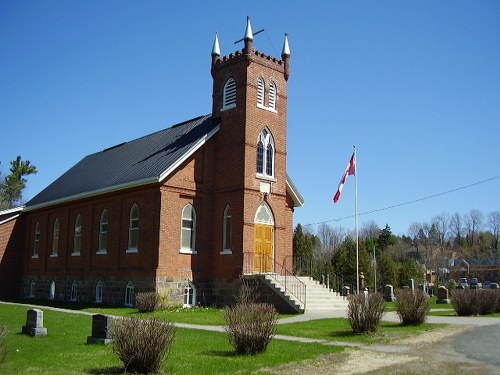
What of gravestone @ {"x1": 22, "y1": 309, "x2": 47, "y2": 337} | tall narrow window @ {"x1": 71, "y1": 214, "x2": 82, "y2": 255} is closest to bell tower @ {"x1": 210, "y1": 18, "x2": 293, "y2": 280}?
tall narrow window @ {"x1": 71, "y1": 214, "x2": 82, "y2": 255}

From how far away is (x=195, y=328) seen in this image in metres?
17.6

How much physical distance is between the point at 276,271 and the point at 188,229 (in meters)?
4.86

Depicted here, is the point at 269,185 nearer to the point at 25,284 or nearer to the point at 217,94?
the point at 217,94

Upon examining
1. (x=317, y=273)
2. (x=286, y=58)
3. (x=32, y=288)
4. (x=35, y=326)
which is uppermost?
(x=286, y=58)

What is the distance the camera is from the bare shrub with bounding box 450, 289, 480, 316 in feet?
71.7

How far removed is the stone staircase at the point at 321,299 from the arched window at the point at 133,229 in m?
8.39

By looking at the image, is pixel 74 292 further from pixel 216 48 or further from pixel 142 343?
pixel 142 343

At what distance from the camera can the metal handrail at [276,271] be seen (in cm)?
2434

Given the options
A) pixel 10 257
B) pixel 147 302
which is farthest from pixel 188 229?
pixel 10 257

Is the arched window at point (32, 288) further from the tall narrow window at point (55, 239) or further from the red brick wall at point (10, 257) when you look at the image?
the tall narrow window at point (55, 239)

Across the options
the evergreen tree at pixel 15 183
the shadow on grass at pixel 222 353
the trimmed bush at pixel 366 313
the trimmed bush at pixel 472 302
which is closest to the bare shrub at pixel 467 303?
the trimmed bush at pixel 472 302

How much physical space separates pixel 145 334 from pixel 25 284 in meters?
30.5

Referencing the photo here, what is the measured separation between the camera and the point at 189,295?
26.6m

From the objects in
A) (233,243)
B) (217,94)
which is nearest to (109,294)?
(233,243)
